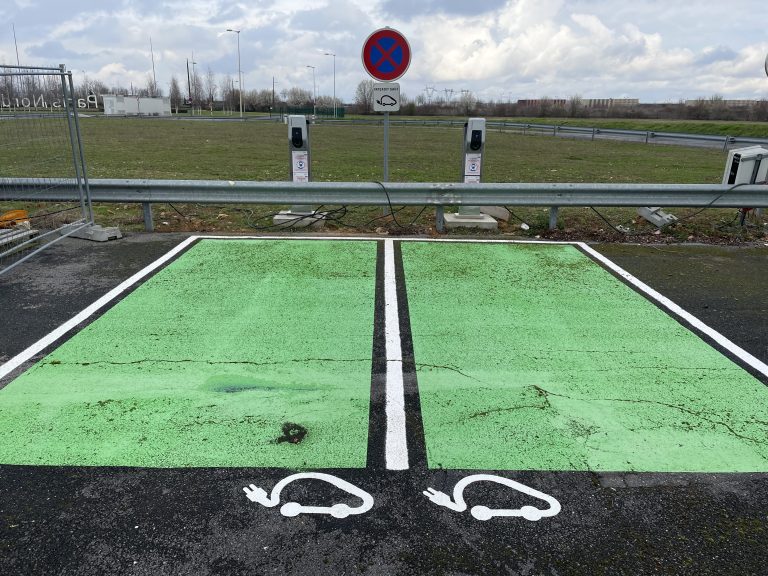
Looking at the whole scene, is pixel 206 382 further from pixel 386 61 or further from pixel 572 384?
pixel 386 61

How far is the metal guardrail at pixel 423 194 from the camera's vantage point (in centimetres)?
765

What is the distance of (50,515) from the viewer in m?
2.62

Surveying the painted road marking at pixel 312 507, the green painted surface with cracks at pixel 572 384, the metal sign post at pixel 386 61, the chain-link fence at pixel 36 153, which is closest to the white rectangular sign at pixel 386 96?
the metal sign post at pixel 386 61

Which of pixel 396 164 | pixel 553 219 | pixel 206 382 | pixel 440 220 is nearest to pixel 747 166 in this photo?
pixel 553 219

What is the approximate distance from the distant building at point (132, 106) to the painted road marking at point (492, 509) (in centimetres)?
9252

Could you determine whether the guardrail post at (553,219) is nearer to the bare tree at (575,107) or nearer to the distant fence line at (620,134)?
the distant fence line at (620,134)

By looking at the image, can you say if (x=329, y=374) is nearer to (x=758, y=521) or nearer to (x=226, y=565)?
(x=226, y=565)

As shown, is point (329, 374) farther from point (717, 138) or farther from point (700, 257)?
point (717, 138)

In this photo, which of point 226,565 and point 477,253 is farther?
point 477,253

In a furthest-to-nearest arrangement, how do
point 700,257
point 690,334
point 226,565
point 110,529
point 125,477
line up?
1. point 700,257
2. point 690,334
3. point 125,477
4. point 110,529
5. point 226,565

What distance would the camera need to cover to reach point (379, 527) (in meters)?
2.59

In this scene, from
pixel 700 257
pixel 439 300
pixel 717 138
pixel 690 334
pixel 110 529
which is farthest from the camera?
pixel 717 138

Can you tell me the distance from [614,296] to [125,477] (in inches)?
182

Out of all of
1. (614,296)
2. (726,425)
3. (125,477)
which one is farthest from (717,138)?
(125,477)
